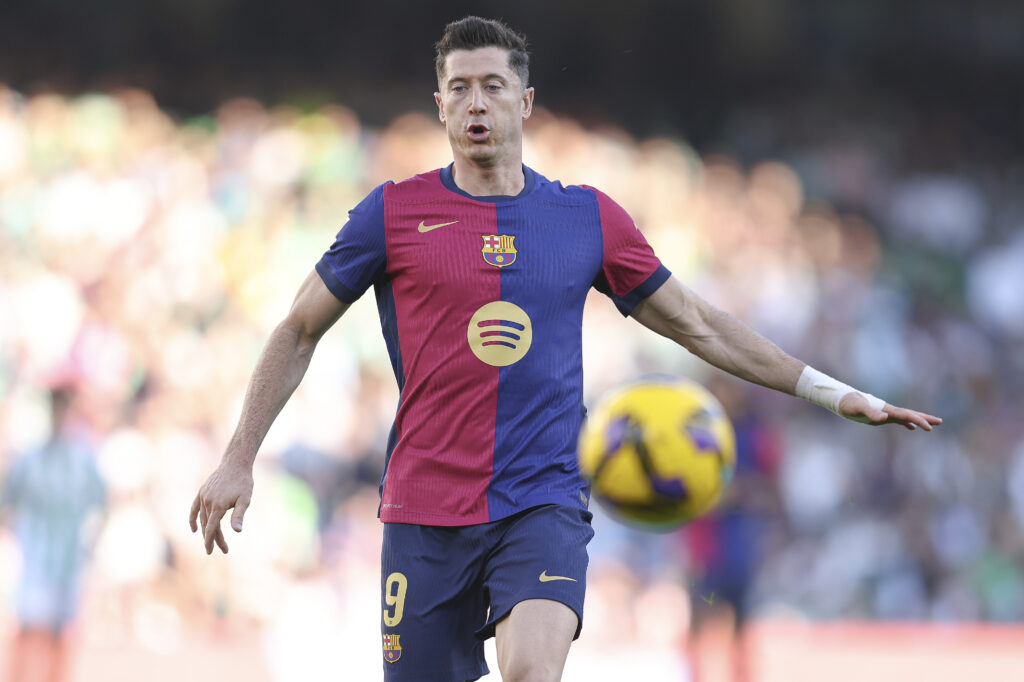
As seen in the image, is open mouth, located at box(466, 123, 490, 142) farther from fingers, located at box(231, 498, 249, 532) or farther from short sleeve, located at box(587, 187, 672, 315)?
fingers, located at box(231, 498, 249, 532)

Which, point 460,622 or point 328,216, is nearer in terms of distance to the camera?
point 460,622

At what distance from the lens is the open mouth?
13.9 feet

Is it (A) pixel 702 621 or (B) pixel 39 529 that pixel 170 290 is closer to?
(B) pixel 39 529

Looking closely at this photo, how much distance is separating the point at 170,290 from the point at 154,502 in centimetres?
222

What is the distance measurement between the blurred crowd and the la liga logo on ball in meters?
6.71

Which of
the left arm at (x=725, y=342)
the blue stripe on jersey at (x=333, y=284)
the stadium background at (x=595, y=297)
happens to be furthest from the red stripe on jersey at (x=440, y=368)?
the stadium background at (x=595, y=297)

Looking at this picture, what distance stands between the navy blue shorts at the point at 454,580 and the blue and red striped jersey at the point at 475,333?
6cm

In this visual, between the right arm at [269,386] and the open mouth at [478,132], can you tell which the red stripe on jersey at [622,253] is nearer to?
the open mouth at [478,132]

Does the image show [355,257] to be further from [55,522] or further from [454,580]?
[55,522]

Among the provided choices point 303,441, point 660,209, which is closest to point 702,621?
point 303,441

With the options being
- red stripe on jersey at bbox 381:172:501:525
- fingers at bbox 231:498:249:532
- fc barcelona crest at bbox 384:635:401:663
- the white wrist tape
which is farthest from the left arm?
fingers at bbox 231:498:249:532

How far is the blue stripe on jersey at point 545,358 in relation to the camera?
4.05 m

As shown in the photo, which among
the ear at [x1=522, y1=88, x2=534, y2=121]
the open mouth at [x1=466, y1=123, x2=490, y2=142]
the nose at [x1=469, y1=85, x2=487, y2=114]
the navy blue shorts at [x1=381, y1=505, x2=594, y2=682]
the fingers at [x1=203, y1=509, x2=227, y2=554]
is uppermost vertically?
the ear at [x1=522, y1=88, x2=534, y2=121]

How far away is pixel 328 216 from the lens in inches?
557
